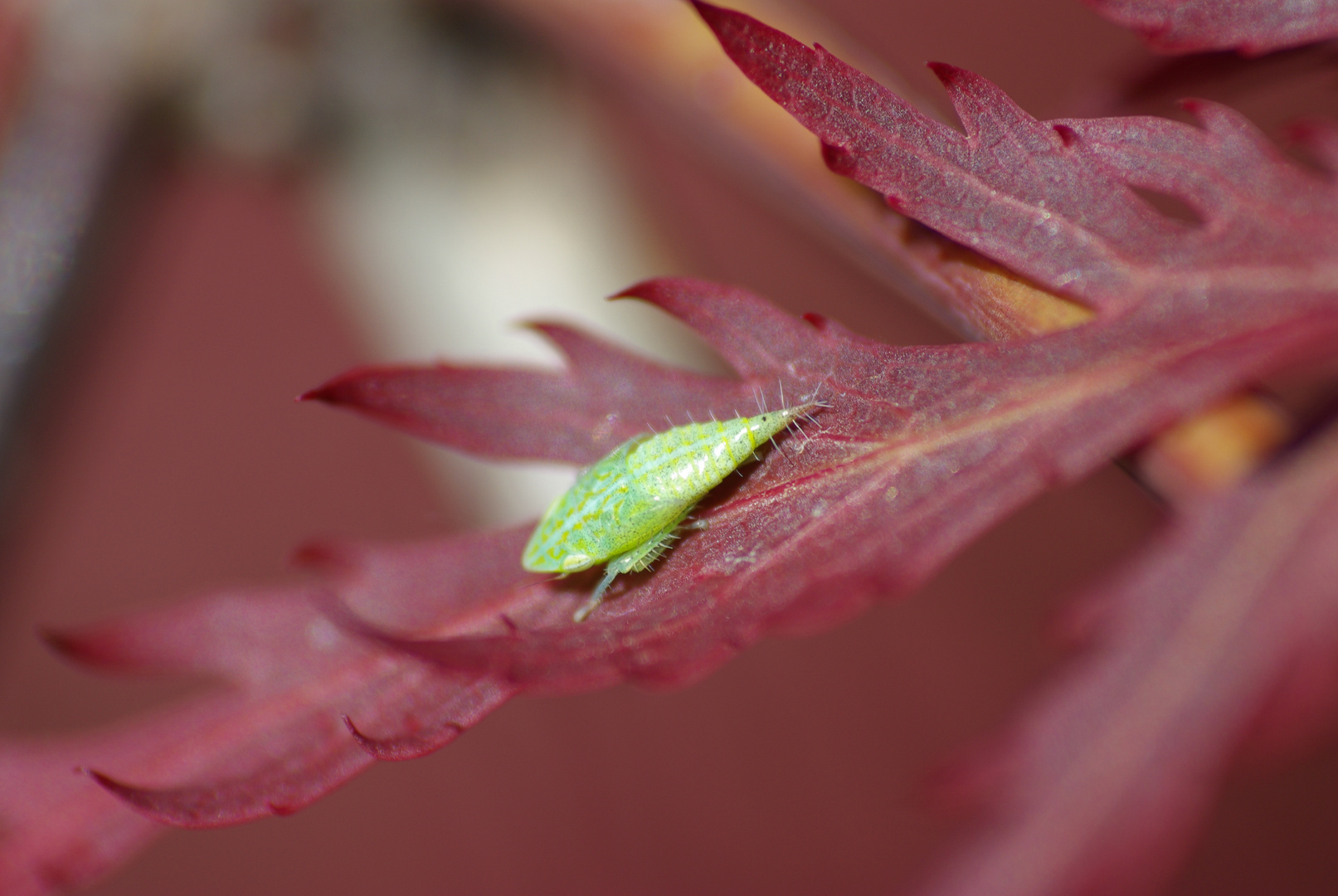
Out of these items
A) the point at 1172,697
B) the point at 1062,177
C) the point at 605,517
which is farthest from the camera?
the point at 605,517

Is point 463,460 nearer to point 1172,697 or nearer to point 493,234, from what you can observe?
point 493,234

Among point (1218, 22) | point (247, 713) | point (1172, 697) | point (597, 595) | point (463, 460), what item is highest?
point (1218, 22)

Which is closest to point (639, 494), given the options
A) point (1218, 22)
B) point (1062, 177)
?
point (1062, 177)

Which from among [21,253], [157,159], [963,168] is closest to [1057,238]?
[963,168]

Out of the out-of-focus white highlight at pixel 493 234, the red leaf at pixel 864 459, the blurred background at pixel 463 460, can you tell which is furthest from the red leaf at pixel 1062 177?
the out-of-focus white highlight at pixel 493 234

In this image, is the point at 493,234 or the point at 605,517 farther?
the point at 493,234

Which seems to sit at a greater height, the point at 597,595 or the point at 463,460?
the point at 597,595

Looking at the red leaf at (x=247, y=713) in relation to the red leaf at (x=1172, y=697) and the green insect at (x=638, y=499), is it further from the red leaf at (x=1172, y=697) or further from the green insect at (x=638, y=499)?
the red leaf at (x=1172, y=697)

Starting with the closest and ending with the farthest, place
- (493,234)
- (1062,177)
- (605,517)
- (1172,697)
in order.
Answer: (1172,697)
(1062,177)
(605,517)
(493,234)
